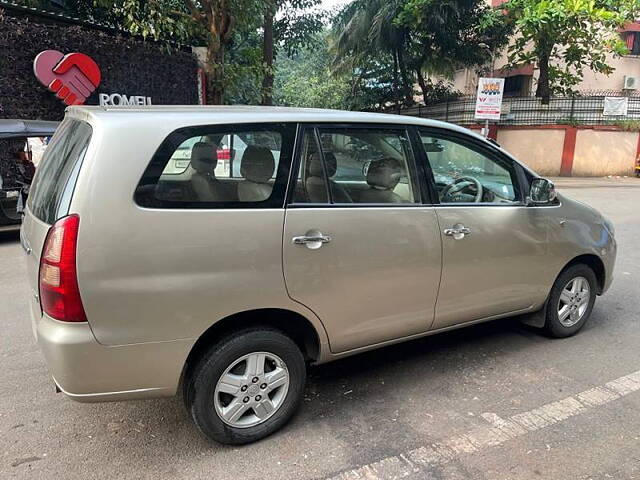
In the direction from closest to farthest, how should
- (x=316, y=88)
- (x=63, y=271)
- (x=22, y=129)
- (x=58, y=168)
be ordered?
(x=63, y=271) < (x=58, y=168) < (x=22, y=129) < (x=316, y=88)

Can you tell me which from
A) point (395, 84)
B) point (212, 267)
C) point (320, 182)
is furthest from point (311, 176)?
point (395, 84)

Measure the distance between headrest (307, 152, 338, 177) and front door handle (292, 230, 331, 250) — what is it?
1.07 ft

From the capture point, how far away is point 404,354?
153 inches

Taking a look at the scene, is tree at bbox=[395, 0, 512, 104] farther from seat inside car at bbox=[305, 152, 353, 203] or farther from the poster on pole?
seat inside car at bbox=[305, 152, 353, 203]

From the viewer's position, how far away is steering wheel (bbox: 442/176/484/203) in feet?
12.1

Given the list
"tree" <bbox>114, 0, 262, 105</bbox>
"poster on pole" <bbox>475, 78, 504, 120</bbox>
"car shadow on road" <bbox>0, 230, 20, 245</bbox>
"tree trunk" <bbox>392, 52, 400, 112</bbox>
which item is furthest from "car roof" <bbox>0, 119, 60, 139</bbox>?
"tree trunk" <bbox>392, 52, 400, 112</bbox>

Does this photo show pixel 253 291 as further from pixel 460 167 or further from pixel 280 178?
pixel 460 167

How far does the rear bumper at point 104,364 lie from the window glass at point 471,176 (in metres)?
1.99

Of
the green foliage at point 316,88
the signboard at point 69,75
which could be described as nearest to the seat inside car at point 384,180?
the signboard at point 69,75

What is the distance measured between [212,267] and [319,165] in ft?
2.71

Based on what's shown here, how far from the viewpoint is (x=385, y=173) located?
3.24 meters

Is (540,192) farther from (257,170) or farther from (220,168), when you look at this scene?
(220,168)

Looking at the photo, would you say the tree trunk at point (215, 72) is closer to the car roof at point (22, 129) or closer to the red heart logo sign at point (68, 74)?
the red heart logo sign at point (68, 74)

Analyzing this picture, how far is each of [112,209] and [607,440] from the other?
2780 mm
